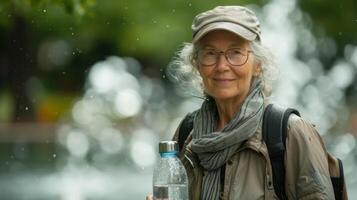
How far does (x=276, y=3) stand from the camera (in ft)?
63.2

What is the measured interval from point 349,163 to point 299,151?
25.9 feet

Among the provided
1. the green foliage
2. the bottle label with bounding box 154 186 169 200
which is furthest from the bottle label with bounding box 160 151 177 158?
the green foliage

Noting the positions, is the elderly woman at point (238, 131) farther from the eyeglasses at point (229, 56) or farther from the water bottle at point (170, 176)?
the water bottle at point (170, 176)

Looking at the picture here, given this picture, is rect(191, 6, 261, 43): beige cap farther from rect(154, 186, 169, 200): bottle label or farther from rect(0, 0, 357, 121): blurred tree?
rect(0, 0, 357, 121): blurred tree

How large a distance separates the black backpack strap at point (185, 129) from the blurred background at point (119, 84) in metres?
6.61

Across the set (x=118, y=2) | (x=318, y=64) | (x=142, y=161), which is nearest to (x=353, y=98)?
(x=318, y=64)

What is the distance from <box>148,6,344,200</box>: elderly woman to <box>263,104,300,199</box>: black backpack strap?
0.02 m

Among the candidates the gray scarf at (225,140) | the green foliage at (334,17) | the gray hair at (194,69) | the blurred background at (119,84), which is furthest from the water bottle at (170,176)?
the green foliage at (334,17)

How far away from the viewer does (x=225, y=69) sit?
4500mm

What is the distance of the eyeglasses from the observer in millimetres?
4504

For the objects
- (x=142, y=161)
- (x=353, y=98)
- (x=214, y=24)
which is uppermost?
(x=353, y=98)

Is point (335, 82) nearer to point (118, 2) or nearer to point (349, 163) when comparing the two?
point (118, 2)

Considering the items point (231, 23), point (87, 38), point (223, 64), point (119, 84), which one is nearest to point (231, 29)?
point (231, 23)

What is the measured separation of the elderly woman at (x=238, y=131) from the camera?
4.36 meters
